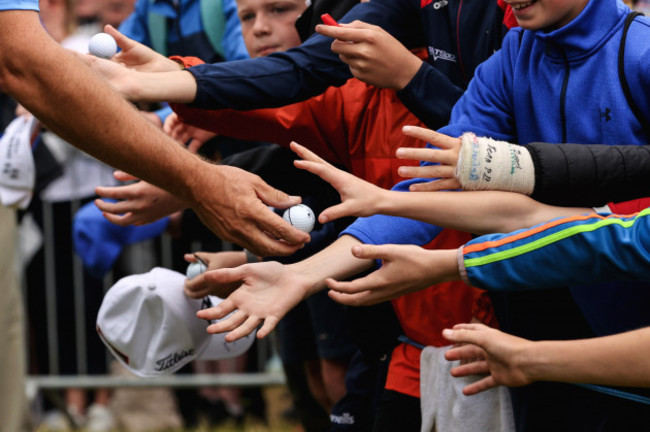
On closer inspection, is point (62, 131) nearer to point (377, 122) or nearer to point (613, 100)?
point (377, 122)

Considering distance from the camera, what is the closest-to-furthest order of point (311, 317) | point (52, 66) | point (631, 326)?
point (631, 326), point (52, 66), point (311, 317)

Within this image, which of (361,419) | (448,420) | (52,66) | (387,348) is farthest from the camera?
(361,419)

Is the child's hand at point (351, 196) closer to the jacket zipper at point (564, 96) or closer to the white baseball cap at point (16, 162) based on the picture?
the jacket zipper at point (564, 96)

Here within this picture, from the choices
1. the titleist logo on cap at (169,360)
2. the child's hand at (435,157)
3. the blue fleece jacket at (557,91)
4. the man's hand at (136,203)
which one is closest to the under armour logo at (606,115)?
the blue fleece jacket at (557,91)

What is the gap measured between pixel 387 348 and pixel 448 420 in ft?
1.81

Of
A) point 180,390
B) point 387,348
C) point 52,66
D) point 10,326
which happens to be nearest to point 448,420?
point 387,348

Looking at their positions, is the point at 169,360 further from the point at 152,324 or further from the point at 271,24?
the point at 271,24

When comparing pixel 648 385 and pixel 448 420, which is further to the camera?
pixel 448 420

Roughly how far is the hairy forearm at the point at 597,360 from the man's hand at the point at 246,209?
2.93ft

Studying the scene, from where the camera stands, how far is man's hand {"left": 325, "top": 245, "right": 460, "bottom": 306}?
2.69 metres

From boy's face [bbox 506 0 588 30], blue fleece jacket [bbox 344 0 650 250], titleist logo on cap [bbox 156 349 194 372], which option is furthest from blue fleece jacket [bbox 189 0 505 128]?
titleist logo on cap [bbox 156 349 194 372]

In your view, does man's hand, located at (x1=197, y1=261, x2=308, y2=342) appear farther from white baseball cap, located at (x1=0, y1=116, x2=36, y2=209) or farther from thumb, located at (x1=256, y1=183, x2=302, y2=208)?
white baseball cap, located at (x1=0, y1=116, x2=36, y2=209)

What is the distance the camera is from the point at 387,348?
3.63 m

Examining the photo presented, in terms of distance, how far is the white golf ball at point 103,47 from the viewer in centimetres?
331
